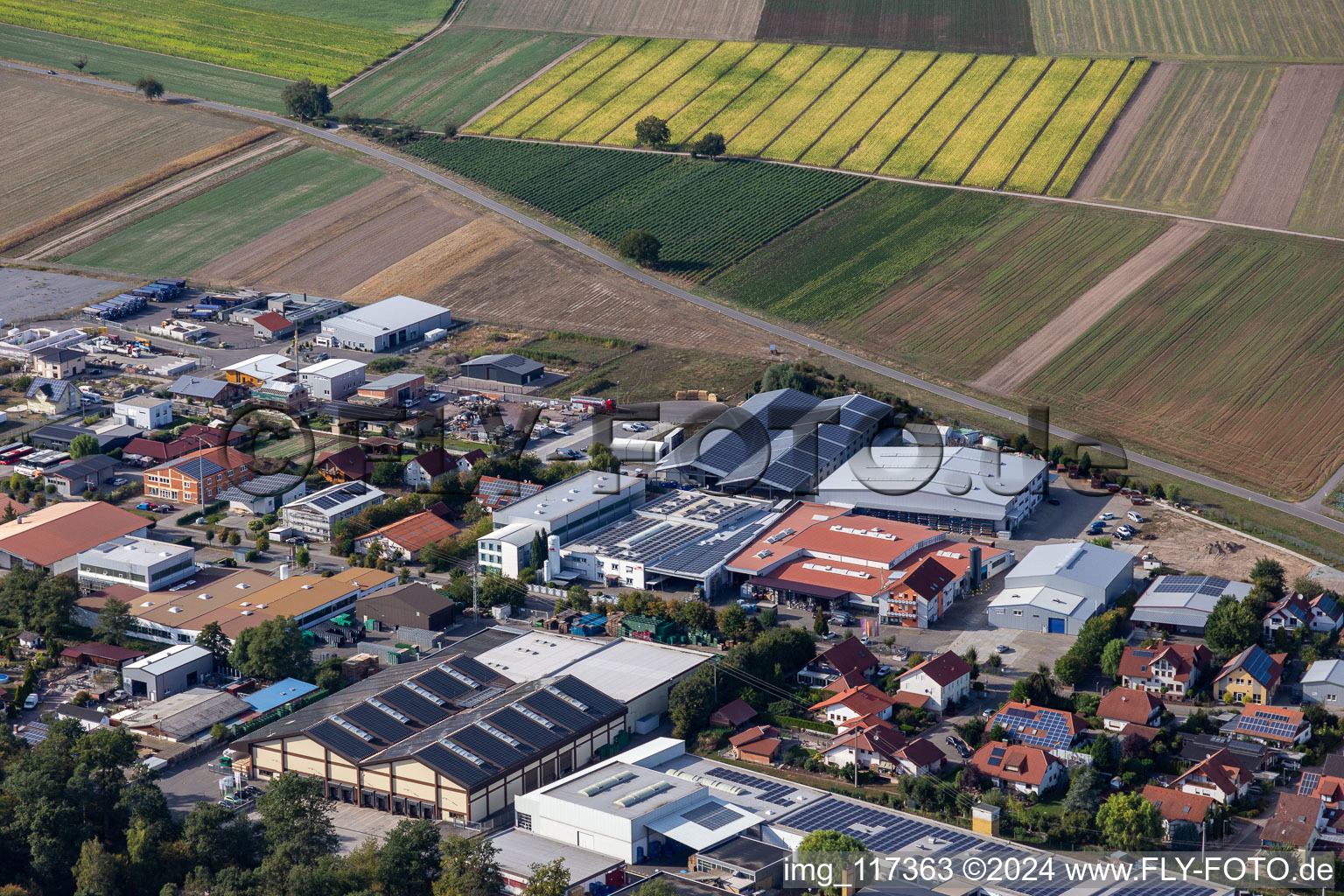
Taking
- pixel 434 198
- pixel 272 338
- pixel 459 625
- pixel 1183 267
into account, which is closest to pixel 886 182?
pixel 1183 267

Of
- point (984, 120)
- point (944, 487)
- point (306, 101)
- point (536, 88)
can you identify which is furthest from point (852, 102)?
point (944, 487)

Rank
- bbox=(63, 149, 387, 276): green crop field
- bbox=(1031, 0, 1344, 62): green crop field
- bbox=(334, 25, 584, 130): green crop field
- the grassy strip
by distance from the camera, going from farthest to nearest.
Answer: bbox=(334, 25, 584, 130): green crop field < bbox=(1031, 0, 1344, 62): green crop field < the grassy strip < bbox=(63, 149, 387, 276): green crop field

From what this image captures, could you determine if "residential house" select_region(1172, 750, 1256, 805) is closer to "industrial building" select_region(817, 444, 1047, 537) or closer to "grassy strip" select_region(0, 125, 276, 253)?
"industrial building" select_region(817, 444, 1047, 537)

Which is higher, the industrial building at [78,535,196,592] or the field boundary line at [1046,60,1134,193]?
the field boundary line at [1046,60,1134,193]

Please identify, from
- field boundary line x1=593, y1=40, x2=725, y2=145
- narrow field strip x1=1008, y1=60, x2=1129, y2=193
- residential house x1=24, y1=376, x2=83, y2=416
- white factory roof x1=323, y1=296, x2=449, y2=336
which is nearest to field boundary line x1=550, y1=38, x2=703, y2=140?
field boundary line x1=593, y1=40, x2=725, y2=145

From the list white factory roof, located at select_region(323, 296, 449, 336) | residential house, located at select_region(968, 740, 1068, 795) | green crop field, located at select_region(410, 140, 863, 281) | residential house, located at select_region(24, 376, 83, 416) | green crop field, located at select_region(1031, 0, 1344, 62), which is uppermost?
green crop field, located at select_region(1031, 0, 1344, 62)

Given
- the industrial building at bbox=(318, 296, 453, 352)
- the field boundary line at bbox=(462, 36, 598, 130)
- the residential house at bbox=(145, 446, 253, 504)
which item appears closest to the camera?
the residential house at bbox=(145, 446, 253, 504)

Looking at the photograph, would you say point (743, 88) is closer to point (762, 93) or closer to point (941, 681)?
point (762, 93)
